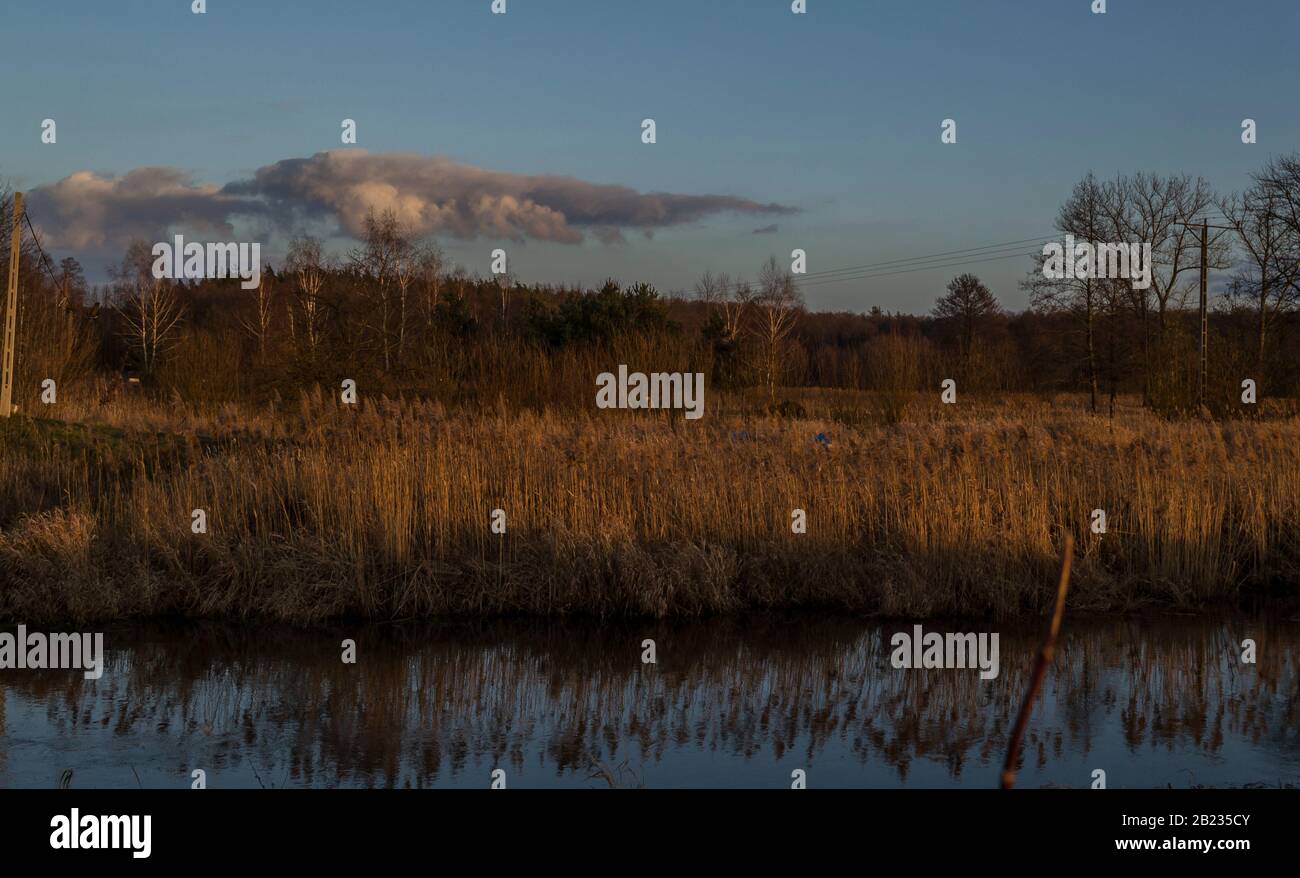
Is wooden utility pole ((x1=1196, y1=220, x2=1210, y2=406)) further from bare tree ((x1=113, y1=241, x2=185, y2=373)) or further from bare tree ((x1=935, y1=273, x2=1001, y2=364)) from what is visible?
bare tree ((x1=113, y1=241, x2=185, y2=373))

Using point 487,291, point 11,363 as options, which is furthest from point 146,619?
point 487,291

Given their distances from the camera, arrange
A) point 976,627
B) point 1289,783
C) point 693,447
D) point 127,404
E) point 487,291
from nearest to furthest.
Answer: point 1289,783, point 976,627, point 693,447, point 127,404, point 487,291

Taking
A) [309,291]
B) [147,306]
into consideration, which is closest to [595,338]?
[309,291]

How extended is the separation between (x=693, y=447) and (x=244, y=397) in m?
15.4

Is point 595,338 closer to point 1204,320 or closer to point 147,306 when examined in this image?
point 1204,320

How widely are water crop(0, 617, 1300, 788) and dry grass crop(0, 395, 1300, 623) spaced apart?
433 mm

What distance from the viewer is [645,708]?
6852 millimetres

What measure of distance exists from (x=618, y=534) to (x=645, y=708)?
2.94m

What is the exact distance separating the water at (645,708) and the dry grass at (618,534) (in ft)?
1.42

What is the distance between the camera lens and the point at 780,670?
7723mm

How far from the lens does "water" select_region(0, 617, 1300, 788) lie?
570 cm

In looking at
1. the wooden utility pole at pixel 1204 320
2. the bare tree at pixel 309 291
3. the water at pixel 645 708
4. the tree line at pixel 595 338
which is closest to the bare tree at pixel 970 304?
the tree line at pixel 595 338

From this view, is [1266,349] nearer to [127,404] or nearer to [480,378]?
[480,378]

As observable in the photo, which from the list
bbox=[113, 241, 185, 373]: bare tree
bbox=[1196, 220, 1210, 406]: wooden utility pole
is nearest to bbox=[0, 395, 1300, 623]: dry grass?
bbox=[1196, 220, 1210, 406]: wooden utility pole
